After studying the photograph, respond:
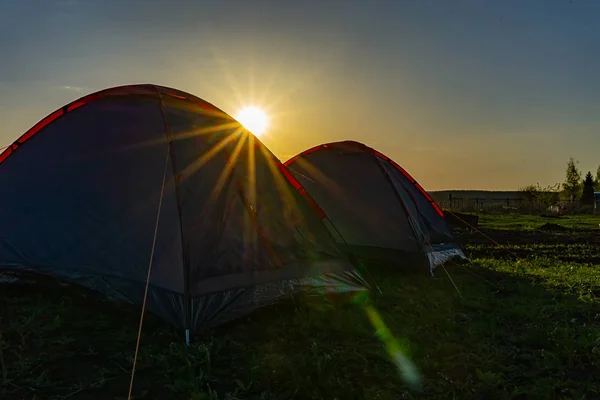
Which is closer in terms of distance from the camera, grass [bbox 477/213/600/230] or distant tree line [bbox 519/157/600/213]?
grass [bbox 477/213/600/230]

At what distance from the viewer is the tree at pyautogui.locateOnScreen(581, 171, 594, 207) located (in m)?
41.2

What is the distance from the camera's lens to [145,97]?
5516 mm

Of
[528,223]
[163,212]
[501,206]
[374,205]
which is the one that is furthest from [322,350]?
[501,206]

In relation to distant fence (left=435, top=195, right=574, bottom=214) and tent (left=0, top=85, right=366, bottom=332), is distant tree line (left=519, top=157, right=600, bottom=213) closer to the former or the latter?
distant fence (left=435, top=195, right=574, bottom=214)

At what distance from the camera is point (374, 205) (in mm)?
8258

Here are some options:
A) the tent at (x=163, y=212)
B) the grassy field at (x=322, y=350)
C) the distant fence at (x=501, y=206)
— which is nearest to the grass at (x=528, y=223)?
the distant fence at (x=501, y=206)

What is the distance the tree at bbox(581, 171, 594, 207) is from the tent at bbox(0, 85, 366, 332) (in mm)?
41709

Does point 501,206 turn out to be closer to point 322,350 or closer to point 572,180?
point 572,180

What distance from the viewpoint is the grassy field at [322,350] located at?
3430mm

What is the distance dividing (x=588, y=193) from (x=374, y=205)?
156 ft

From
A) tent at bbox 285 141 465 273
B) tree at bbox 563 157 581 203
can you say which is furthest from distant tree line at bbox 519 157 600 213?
tent at bbox 285 141 465 273

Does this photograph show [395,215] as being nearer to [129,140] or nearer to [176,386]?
[129,140]

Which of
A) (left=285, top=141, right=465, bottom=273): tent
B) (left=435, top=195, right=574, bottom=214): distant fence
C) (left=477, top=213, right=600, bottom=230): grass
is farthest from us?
(left=435, top=195, right=574, bottom=214): distant fence

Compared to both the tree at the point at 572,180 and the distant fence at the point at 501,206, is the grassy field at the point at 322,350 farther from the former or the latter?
the tree at the point at 572,180
